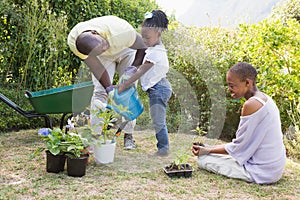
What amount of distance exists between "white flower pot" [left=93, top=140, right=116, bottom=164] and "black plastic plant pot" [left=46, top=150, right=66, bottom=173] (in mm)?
328

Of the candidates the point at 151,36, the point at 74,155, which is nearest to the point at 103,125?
the point at 74,155

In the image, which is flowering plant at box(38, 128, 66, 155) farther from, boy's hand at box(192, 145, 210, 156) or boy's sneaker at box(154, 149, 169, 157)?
boy's hand at box(192, 145, 210, 156)

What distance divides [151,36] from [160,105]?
0.59 meters

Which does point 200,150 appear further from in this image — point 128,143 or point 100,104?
point 100,104

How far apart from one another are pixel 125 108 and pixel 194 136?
79cm

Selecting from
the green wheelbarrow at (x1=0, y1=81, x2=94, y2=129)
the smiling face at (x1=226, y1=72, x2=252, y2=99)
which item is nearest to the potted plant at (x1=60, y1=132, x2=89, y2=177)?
the green wheelbarrow at (x1=0, y1=81, x2=94, y2=129)

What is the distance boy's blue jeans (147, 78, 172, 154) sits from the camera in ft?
10.8

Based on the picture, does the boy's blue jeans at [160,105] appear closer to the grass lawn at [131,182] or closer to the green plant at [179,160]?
the grass lawn at [131,182]

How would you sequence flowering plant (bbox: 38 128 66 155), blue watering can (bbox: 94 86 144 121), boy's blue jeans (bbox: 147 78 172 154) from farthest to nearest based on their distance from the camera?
boy's blue jeans (bbox: 147 78 172 154) → blue watering can (bbox: 94 86 144 121) → flowering plant (bbox: 38 128 66 155)

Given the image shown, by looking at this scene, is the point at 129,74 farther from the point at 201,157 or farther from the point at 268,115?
the point at 268,115

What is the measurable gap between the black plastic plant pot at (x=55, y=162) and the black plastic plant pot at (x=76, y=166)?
9 cm

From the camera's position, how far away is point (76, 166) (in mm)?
2975

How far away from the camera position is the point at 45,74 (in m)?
4.93

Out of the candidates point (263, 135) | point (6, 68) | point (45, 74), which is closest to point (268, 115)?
point (263, 135)
